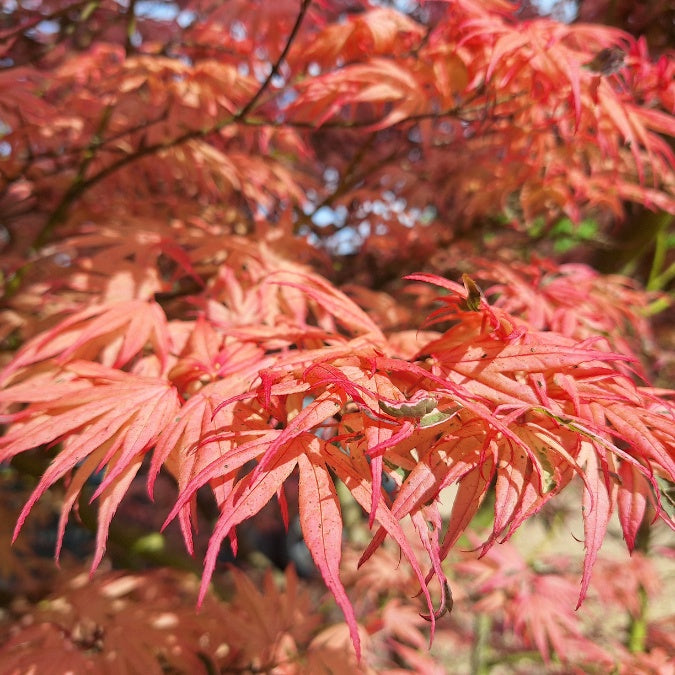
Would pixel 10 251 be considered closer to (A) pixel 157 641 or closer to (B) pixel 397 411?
(A) pixel 157 641

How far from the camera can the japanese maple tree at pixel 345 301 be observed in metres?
0.52

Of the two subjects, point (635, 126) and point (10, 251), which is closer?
point (635, 126)

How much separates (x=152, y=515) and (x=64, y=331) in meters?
1.97

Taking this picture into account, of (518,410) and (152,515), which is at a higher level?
(518,410)

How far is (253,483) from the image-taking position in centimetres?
50

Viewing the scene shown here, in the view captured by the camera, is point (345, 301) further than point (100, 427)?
Yes

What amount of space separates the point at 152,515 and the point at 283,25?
2090 millimetres

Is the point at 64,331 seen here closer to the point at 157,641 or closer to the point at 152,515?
the point at 157,641

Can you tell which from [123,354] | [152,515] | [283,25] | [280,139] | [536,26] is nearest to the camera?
[123,354]

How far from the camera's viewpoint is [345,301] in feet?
2.42

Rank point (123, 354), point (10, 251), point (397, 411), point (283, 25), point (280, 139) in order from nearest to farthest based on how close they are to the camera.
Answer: point (397, 411)
point (123, 354)
point (283, 25)
point (280, 139)
point (10, 251)

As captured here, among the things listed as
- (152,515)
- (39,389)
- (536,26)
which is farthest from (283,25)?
(152,515)

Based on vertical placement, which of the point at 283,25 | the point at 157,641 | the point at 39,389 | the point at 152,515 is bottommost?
the point at 152,515

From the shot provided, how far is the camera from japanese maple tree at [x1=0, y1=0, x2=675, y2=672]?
0.52 meters
